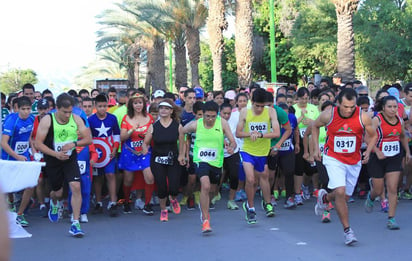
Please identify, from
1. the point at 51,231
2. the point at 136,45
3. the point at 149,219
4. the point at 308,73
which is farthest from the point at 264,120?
the point at 308,73

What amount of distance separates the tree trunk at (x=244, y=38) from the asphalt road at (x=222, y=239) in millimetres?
17777

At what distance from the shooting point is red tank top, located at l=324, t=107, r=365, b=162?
7672 mm

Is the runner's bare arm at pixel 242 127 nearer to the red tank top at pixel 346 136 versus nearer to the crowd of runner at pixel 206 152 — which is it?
the crowd of runner at pixel 206 152

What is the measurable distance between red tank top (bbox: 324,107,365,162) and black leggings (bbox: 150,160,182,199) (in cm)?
282

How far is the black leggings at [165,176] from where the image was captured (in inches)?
385

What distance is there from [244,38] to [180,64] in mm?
8605

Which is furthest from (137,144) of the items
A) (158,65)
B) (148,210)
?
(158,65)

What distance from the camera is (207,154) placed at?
352 inches

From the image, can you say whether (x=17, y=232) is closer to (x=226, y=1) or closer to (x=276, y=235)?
(x=276, y=235)

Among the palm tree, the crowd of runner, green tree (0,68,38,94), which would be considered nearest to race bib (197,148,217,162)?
the crowd of runner

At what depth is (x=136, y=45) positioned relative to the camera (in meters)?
44.2

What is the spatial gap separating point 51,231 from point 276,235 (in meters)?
3.10

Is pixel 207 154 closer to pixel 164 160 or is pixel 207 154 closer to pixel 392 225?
pixel 164 160

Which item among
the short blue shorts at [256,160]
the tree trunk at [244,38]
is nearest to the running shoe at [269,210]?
the short blue shorts at [256,160]
